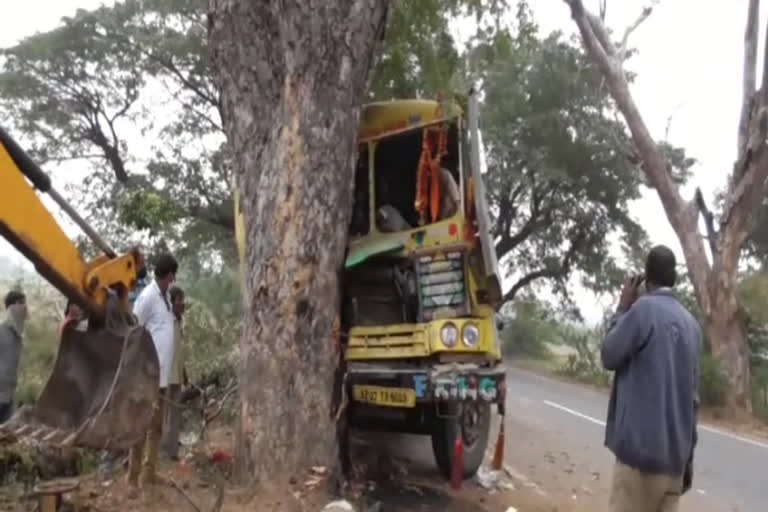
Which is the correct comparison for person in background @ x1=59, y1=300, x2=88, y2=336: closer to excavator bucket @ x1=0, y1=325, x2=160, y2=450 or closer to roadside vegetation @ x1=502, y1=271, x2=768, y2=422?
excavator bucket @ x1=0, y1=325, x2=160, y2=450

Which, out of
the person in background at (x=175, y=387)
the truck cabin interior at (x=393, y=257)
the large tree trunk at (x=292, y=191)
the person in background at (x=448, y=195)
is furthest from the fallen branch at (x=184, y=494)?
the person in background at (x=448, y=195)

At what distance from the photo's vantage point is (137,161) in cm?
2241

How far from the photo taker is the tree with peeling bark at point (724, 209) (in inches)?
660

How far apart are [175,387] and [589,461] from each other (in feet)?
15.5

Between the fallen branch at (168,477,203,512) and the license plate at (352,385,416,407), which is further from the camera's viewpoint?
the license plate at (352,385,416,407)

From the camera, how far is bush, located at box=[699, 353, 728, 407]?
17281 mm

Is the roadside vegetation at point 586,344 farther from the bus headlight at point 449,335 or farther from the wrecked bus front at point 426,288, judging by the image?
the bus headlight at point 449,335

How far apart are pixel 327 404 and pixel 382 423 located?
132 cm

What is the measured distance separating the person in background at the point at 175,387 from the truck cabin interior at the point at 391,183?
1.85m

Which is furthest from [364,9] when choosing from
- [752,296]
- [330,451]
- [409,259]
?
[752,296]

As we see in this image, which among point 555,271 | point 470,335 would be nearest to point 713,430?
point 470,335

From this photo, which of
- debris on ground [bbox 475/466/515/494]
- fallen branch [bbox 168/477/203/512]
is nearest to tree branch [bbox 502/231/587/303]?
debris on ground [bbox 475/466/515/494]

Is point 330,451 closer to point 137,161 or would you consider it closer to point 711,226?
point 711,226

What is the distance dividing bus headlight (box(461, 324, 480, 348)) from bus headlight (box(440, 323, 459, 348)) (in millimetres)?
60
